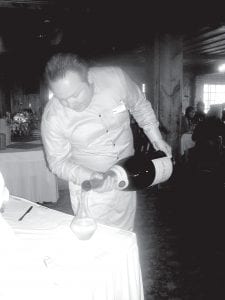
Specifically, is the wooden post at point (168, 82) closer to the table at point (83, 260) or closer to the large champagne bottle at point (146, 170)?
the large champagne bottle at point (146, 170)

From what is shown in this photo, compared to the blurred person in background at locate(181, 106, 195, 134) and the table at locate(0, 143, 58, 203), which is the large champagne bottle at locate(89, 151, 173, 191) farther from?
the blurred person in background at locate(181, 106, 195, 134)

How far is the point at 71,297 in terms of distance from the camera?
1072mm

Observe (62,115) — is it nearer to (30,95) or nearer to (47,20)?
(47,20)

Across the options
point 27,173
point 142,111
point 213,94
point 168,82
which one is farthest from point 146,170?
point 213,94

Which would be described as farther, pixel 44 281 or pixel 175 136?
pixel 175 136

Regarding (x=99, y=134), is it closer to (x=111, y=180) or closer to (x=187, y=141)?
(x=111, y=180)

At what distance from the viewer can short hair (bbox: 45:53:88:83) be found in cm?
173

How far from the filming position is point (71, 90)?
176 cm

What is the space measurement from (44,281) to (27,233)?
43 cm

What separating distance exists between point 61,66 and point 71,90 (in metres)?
0.13

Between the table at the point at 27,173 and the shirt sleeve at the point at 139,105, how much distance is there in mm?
1824

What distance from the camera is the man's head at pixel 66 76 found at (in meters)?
1.73

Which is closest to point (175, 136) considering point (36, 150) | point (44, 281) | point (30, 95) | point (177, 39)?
point (177, 39)

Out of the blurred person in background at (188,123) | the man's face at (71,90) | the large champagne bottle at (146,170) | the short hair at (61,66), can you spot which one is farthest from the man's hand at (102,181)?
the blurred person in background at (188,123)
